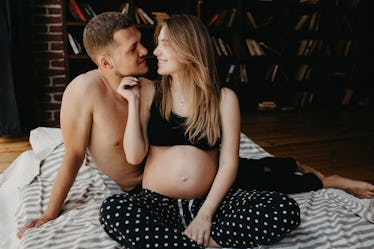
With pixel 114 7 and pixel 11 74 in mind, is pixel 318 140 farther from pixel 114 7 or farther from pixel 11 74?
pixel 11 74

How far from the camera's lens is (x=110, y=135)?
1.49 meters

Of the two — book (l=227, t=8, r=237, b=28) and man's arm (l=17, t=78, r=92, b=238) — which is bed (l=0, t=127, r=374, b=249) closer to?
man's arm (l=17, t=78, r=92, b=238)

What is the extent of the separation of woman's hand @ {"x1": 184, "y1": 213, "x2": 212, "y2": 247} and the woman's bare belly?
136 mm

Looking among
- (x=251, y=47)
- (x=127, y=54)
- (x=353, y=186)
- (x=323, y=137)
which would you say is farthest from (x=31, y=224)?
(x=251, y=47)

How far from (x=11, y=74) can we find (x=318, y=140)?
2.56m

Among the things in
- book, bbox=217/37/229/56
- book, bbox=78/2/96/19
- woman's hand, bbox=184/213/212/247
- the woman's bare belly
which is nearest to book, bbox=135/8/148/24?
book, bbox=78/2/96/19

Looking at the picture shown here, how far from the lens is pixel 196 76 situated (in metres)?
1.44

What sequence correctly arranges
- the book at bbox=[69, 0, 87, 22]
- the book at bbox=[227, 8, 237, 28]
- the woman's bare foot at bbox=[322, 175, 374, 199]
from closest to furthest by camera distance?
the woman's bare foot at bbox=[322, 175, 374, 199] → the book at bbox=[69, 0, 87, 22] → the book at bbox=[227, 8, 237, 28]

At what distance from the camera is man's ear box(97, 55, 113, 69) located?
1470 mm

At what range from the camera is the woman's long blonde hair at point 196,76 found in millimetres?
1379

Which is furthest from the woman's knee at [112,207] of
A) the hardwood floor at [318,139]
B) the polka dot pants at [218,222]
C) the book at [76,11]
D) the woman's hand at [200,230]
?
the book at [76,11]

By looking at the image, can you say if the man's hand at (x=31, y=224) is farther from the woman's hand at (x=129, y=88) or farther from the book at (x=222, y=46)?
the book at (x=222, y=46)

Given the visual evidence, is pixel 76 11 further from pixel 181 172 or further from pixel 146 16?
pixel 181 172

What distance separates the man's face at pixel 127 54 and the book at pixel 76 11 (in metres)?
2.27
